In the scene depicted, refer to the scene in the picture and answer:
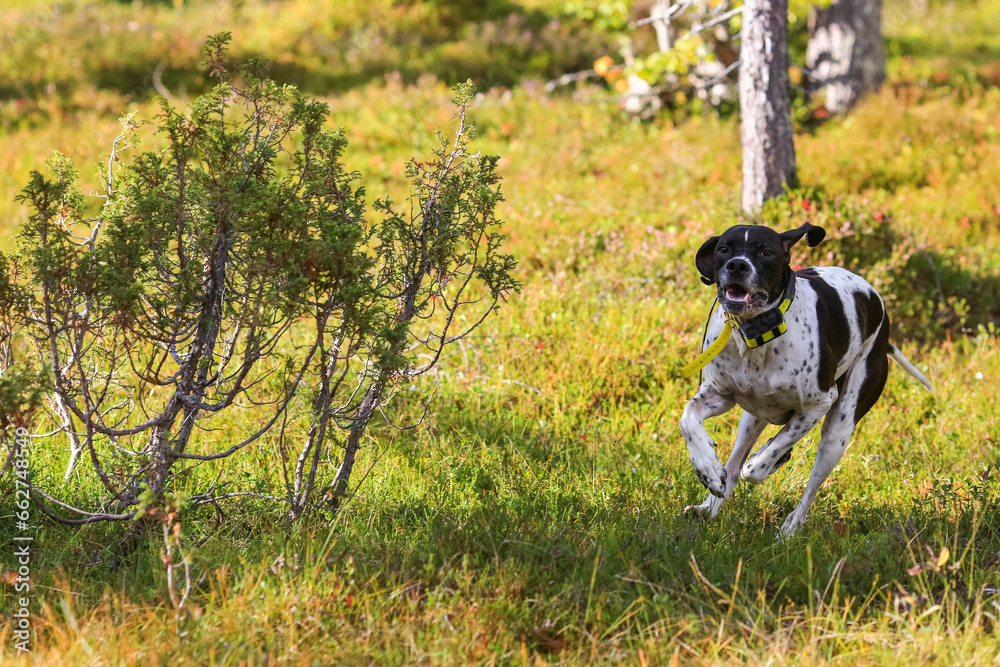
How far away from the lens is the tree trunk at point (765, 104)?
698 centimetres

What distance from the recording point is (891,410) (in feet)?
17.8

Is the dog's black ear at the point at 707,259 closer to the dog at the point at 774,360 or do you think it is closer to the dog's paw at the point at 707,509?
the dog at the point at 774,360

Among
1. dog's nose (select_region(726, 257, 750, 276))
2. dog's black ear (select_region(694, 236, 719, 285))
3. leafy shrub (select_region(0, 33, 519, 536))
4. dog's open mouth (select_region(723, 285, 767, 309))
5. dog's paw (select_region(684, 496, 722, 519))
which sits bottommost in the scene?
dog's paw (select_region(684, 496, 722, 519))

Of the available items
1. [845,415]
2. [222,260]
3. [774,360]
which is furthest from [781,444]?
[222,260]

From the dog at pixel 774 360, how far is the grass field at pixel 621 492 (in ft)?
0.97

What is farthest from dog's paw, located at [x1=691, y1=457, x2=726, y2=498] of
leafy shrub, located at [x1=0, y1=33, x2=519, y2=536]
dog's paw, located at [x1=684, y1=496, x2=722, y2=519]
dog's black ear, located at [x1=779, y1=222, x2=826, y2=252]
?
leafy shrub, located at [x1=0, y1=33, x2=519, y2=536]

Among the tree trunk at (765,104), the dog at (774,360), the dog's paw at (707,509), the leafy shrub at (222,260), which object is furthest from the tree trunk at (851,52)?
the leafy shrub at (222,260)

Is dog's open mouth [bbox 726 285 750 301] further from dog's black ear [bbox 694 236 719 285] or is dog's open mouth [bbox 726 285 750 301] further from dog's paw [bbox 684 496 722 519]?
dog's paw [bbox 684 496 722 519]

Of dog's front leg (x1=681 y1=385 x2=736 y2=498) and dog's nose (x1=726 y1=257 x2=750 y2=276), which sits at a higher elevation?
dog's nose (x1=726 y1=257 x2=750 y2=276)

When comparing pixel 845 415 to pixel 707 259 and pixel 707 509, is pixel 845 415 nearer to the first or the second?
pixel 707 509

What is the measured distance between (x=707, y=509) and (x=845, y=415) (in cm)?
98

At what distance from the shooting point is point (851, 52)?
1050 centimetres

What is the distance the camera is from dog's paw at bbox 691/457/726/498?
143 inches

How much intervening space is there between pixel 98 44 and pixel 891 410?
1340 cm
